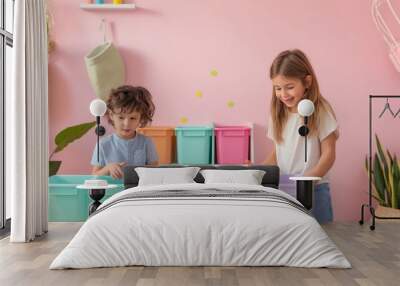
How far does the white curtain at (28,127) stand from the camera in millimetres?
4875

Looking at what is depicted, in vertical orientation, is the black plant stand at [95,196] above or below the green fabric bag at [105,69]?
below

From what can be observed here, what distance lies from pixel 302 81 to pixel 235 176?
122 cm

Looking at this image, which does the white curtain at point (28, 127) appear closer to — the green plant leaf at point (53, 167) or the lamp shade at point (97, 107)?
the lamp shade at point (97, 107)

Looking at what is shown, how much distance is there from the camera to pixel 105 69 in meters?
6.39

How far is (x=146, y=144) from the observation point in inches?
240

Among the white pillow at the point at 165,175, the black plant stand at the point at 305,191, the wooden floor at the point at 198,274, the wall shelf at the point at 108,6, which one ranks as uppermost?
the wall shelf at the point at 108,6

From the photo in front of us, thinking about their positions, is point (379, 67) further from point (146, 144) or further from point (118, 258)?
point (118, 258)

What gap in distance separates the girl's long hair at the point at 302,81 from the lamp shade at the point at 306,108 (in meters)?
0.18

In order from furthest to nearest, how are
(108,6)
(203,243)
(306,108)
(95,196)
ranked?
(108,6), (306,108), (95,196), (203,243)

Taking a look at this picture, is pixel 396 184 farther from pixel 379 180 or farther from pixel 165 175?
pixel 165 175

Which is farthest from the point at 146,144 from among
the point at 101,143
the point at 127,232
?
the point at 127,232

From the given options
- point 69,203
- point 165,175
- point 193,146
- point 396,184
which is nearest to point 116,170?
point 69,203

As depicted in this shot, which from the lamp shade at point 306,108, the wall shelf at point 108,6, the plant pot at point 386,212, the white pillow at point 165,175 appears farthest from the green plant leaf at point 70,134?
the plant pot at point 386,212

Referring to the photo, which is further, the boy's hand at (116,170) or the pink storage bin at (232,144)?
the pink storage bin at (232,144)
